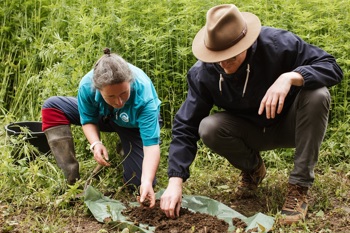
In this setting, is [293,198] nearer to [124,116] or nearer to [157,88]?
[124,116]

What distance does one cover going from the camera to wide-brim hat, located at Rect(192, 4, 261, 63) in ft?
11.1

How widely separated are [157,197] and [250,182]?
71 centimetres

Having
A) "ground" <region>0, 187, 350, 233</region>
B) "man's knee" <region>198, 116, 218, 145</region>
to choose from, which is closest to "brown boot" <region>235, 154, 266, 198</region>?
"ground" <region>0, 187, 350, 233</region>

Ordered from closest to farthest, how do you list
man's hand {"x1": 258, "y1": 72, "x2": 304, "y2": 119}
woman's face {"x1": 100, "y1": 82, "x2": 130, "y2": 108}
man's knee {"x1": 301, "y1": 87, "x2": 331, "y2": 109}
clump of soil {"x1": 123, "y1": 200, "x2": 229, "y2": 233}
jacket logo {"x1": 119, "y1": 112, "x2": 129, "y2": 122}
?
1. man's hand {"x1": 258, "y1": 72, "x2": 304, "y2": 119}
2. clump of soil {"x1": 123, "y1": 200, "x2": 229, "y2": 233}
3. man's knee {"x1": 301, "y1": 87, "x2": 331, "y2": 109}
4. woman's face {"x1": 100, "y1": 82, "x2": 130, "y2": 108}
5. jacket logo {"x1": 119, "y1": 112, "x2": 129, "y2": 122}

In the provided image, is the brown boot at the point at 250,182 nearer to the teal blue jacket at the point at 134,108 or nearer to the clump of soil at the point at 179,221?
the clump of soil at the point at 179,221

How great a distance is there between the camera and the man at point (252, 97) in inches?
135

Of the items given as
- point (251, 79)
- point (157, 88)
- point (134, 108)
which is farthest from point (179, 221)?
point (157, 88)

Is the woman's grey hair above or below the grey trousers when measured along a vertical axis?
above

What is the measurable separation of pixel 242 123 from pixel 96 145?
102 centimetres

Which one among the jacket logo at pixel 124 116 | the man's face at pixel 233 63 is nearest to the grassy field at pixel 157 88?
the jacket logo at pixel 124 116

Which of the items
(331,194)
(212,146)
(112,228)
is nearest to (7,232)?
(112,228)

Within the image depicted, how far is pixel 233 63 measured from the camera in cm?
359

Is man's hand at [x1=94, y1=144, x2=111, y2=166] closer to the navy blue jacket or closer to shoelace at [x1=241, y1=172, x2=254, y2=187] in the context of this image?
the navy blue jacket

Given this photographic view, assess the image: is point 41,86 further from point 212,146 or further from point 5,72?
point 212,146
